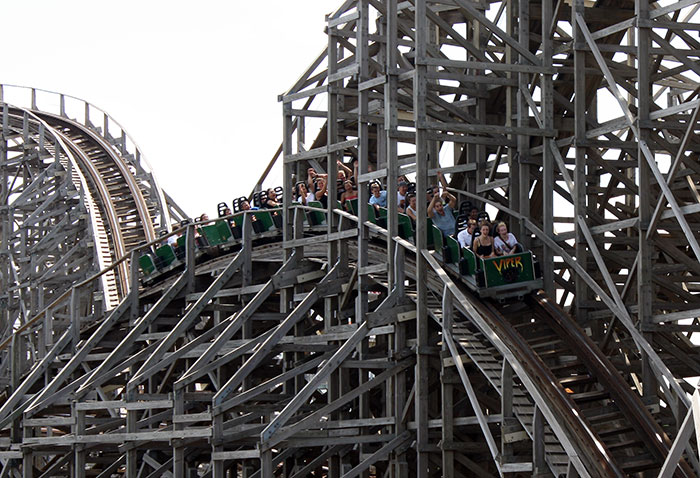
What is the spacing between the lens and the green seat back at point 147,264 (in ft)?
77.9

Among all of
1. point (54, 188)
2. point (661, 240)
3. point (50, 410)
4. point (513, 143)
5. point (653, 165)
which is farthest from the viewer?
point (54, 188)

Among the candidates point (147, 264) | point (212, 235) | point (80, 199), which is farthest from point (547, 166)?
point (80, 199)

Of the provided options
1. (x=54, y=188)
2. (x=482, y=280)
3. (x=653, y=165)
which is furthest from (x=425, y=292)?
(x=54, y=188)

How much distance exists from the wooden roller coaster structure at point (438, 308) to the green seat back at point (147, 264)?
0.22m

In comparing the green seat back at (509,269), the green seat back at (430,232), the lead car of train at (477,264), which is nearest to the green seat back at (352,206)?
the lead car of train at (477,264)

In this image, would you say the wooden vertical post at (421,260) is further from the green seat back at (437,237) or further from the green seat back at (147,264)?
the green seat back at (147,264)

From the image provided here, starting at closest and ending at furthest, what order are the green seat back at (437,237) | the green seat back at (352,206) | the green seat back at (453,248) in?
the green seat back at (453,248) < the green seat back at (437,237) < the green seat back at (352,206)

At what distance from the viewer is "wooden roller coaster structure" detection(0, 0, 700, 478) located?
54.2ft

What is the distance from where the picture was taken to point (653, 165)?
16.6 meters

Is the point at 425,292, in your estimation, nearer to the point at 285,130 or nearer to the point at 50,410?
the point at 285,130

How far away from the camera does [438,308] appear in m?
18.4

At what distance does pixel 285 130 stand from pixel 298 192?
46.5 inches

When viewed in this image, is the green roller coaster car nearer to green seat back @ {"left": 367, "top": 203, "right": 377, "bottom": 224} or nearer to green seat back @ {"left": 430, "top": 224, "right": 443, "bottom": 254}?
green seat back @ {"left": 430, "top": 224, "right": 443, "bottom": 254}

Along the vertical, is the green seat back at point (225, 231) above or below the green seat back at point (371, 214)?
below
